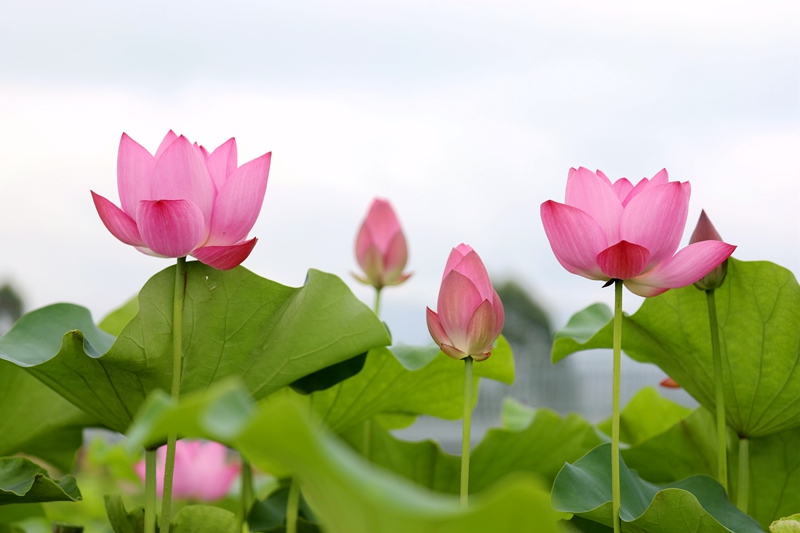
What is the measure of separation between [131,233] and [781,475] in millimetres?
521

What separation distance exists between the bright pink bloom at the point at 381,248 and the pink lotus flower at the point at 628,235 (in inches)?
17.1

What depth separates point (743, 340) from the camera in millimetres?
565

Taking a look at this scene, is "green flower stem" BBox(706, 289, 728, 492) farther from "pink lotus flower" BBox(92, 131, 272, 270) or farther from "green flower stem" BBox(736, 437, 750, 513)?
"pink lotus flower" BBox(92, 131, 272, 270)

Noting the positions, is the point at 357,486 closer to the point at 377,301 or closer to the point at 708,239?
the point at 708,239

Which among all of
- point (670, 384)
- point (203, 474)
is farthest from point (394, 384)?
point (203, 474)

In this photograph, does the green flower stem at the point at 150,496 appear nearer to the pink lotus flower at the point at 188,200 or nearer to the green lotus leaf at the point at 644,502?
the pink lotus flower at the point at 188,200

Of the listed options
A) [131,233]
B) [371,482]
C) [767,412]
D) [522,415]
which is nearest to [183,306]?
[131,233]

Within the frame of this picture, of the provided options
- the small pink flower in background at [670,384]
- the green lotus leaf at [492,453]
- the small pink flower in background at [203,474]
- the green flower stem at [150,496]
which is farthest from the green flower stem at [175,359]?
the small pink flower in background at [203,474]

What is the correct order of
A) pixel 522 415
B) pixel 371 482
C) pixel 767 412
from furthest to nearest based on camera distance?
pixel 522 415 < pixel 767 412 < pixel 371 482

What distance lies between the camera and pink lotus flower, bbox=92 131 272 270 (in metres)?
0.43

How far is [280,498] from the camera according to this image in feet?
2.14

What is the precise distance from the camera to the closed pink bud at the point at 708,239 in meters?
0.51

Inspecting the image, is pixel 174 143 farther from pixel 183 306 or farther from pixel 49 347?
pixel 49 347

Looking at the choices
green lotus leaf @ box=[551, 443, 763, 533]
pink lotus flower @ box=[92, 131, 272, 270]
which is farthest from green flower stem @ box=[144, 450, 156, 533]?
green lotus leaf @ box=[551, 443, 763, 533]
